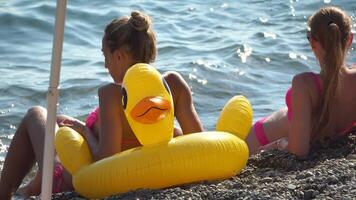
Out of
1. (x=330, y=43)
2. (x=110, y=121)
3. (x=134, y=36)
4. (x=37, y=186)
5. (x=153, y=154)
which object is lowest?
(x=37, y=186)

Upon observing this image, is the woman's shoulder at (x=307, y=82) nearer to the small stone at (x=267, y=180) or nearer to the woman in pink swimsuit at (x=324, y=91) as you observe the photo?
the woman in pink swimsuit at (x=324, y=91)

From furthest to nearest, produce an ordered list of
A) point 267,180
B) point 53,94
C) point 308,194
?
point 267,180 → point 308,194 → point 53,94

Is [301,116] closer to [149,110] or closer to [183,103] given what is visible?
[183,103]

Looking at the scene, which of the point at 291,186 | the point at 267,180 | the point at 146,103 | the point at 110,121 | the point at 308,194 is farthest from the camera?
the point at 110,121

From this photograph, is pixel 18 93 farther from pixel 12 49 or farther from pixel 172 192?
pixel 172 192

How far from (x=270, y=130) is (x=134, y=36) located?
48.6 inches

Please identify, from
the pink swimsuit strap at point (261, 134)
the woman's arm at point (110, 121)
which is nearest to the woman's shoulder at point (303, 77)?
the pink swimsuit strap at point (261, 134)

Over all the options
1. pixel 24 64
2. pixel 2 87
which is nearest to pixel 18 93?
pixel 2 87

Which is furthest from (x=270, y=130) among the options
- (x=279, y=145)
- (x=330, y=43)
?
(x=330, y=43)

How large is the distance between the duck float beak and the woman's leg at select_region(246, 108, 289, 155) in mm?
1204

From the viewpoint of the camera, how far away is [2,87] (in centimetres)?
839

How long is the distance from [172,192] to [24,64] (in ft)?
17.4

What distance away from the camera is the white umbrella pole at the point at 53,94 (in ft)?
11.7

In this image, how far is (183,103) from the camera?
15.7ft
